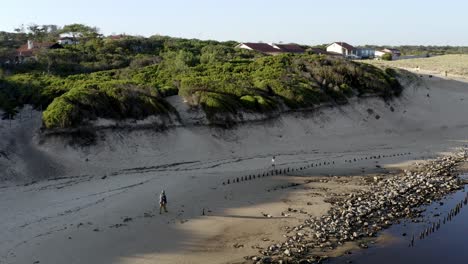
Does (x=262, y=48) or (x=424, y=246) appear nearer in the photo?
(x=424, y=246)

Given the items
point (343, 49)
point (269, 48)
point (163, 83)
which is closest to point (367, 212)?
point (163, 83)

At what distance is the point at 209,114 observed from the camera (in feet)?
109

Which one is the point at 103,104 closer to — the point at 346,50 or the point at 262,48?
the point at 262,48

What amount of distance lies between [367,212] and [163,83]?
22.7m

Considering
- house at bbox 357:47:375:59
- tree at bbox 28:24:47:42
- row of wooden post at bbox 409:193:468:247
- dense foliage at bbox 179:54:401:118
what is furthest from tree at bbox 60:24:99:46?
row of wooden post at bbox 409:193:468:247

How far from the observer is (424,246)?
18.8 m

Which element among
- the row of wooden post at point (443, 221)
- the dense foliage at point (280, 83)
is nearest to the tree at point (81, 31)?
the dense foliage at point (280, 83)

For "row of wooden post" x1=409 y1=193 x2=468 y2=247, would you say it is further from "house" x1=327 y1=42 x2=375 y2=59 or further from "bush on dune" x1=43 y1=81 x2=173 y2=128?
"house" x1=327 y1=42 x2=375 y2=59

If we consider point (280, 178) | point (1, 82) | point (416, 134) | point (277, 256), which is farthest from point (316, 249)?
point (1, 82)

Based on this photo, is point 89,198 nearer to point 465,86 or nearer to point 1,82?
point 1,82

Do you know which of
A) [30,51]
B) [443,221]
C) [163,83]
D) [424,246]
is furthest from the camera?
[30,51]

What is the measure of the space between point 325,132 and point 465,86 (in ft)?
95.3

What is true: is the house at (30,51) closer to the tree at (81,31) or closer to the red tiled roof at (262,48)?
the tree at (81,31)

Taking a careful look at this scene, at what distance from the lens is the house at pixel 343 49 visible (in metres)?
97.0
